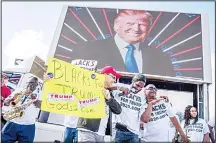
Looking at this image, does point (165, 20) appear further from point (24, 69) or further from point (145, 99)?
point (24, 69)

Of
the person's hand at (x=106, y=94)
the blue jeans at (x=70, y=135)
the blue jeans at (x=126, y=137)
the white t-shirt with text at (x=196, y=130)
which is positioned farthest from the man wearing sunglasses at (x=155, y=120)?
the blue jeans at (x=70, y=135)

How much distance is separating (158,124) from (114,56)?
7.08ft

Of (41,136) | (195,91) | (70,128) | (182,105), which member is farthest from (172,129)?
(41,136)

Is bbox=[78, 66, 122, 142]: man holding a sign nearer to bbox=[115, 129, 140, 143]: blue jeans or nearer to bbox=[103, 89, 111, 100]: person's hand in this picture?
bbox=[103, 89, 111, 100]: person's hand

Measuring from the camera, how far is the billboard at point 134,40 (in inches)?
241

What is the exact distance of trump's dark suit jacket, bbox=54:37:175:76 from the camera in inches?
240

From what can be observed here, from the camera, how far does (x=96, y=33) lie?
6531mm

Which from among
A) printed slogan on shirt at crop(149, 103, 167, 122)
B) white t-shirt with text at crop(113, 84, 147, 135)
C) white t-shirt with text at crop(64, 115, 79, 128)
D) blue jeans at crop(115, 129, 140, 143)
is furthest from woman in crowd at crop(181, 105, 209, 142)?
white t-shirt with text at crop(64, 115, 79, 128)

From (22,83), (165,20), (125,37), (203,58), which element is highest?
(165,20)

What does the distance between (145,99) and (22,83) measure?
2173 millimetres

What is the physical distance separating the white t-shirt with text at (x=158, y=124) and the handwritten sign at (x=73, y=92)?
3.85 ft

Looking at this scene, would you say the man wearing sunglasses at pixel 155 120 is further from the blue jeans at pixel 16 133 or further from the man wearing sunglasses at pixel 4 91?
the man wearing sunglasses at pixel 4 91

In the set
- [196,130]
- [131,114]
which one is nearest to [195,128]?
[196,130]

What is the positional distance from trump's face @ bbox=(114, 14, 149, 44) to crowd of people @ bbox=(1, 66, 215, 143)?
2068mm
